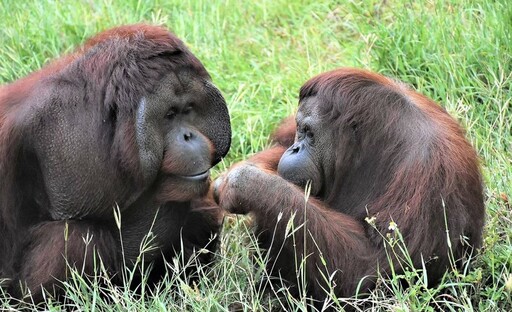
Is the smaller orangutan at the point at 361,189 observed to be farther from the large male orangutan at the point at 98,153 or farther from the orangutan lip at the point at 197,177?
the large male orangutan at the point at 98,153

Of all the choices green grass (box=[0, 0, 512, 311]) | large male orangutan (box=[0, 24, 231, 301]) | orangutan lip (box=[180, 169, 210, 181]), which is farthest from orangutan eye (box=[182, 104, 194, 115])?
green grass (box=[0, 0, 512, 311])

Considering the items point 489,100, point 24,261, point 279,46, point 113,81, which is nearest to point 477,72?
point 489,100

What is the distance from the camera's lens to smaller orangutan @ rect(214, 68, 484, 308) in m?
3.87

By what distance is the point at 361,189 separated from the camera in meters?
4.09

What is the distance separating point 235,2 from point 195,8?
250 mm

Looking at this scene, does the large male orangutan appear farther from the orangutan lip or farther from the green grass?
the green grass

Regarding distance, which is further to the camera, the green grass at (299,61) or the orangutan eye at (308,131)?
the orangutan eye at (308,131)

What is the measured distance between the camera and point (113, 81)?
3932 millimetres

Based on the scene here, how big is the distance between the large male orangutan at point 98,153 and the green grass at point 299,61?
0.20m

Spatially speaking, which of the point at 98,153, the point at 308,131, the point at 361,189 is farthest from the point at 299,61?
the point at 98,153

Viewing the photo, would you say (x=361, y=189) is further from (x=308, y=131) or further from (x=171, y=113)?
(x=171, y=113)

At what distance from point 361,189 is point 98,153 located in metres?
1.00

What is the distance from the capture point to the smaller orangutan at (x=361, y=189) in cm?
387

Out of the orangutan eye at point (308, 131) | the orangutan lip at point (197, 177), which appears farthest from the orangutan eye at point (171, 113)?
the orangutan eye at point (308, 131)
